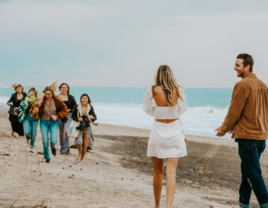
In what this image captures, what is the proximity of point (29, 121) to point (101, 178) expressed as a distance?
343 cm

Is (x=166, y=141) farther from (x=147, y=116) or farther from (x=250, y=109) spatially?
(x=147, y=116)

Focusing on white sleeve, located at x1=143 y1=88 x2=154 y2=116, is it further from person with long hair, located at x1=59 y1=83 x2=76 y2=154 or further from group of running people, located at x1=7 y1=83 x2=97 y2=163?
person with long hair, located at x1=59 y1=83 x2=76 y2=154

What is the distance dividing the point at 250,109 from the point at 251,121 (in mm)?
152

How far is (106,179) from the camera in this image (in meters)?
6.09

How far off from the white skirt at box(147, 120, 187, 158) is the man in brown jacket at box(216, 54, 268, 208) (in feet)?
2.32

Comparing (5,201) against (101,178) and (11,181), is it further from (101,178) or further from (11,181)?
(101,178)

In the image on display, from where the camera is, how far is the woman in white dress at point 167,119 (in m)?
3.59

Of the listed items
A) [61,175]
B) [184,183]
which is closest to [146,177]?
[184,183]

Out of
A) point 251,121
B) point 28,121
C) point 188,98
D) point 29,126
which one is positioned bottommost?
point 188,98

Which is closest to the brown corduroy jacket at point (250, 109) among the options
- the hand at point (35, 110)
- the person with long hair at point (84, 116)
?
the person with long hair at point (84, 116)

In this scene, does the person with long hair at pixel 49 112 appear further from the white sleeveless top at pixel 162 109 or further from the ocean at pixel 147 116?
the ocean at pixel 147 116

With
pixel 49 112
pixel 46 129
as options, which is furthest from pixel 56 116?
pixel 46 129

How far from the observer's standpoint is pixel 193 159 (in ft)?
31.6

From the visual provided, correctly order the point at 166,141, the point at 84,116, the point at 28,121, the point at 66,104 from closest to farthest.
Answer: the point at 166,141 < the point at 84,116 < the point at 66,104 < the point at 28,121
